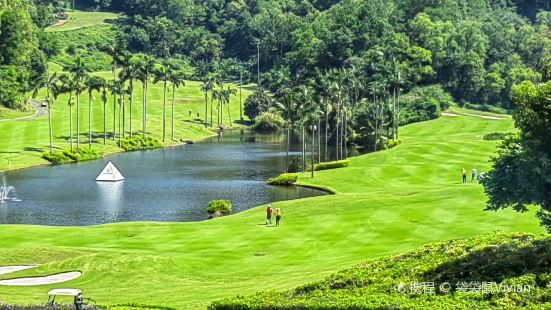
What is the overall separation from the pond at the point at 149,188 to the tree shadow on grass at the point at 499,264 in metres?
53.6

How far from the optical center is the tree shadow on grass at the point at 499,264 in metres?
31.3

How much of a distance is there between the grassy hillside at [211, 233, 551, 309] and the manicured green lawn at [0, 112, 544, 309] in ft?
20.0

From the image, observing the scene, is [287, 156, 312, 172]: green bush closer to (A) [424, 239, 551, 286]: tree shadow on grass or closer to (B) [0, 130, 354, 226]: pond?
(B) [0, 130, 354, 226]: pond

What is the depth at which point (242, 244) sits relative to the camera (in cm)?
5894

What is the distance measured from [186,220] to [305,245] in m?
29.4

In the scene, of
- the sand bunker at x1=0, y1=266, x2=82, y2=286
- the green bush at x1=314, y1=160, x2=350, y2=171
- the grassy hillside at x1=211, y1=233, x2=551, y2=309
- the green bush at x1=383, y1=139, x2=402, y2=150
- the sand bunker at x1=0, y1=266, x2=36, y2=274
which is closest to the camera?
the grassy hillside at x1=211, y1=233, x2=551, y2=309

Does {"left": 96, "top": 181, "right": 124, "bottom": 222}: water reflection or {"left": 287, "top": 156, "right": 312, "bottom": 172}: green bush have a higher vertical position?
{"left": 287, "top": 156, "right": 312, "bottom": 172}: green bush

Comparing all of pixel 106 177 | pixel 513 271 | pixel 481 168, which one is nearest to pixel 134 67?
pixel 106 177

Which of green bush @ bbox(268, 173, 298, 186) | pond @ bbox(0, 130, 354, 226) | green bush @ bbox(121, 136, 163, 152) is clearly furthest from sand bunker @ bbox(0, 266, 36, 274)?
green bush @ bbox(121, 136, 163, 152)

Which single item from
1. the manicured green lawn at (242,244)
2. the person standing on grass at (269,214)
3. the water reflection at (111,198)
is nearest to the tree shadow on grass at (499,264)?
the manicured green lawn at (242,244)

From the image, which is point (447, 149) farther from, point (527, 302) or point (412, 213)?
point (527, 302)

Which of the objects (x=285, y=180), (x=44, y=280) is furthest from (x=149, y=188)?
(x=44, y=280)

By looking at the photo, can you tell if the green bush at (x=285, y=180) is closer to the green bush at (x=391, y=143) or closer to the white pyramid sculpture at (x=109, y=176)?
the white pyramid sculpture at (x=109, y=176)

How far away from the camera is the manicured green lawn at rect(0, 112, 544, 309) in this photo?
148 feet
